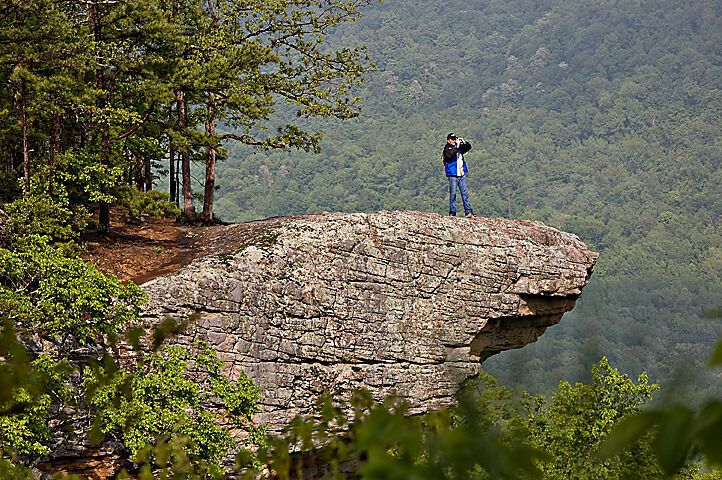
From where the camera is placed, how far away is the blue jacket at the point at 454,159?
18484 millimetres

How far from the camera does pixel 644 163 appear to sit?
16350 cm

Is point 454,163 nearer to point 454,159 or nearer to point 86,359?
point 454,159

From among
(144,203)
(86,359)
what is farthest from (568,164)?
(86,359)

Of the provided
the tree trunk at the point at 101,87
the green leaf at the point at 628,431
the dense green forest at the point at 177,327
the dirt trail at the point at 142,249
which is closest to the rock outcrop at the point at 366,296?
the dirt trail at the point at 142,249

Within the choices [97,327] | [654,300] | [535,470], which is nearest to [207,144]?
[97,327]

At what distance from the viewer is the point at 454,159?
61.0ft

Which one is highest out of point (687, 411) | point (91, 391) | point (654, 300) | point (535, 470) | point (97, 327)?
point (687, 411)

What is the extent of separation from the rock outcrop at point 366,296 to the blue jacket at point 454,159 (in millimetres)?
1103

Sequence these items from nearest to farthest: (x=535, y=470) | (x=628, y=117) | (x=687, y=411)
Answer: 1. (x=687, y=411)
2. (x=535, y=470)
3. (x=628, y=117)

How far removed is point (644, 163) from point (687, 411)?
172445 millimetres

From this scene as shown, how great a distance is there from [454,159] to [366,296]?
391 centimetres

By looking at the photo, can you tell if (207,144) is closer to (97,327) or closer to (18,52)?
(18,52)

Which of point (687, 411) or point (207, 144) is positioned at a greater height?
point (207, 144)

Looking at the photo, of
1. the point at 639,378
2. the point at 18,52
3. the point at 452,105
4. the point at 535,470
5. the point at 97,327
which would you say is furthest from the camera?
the point at 452,105
